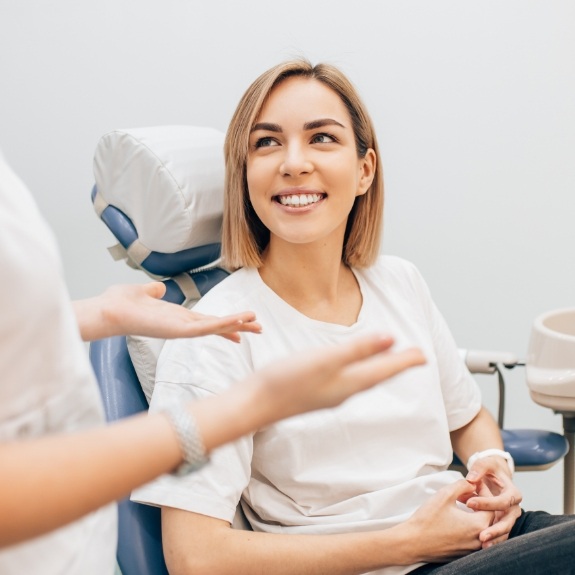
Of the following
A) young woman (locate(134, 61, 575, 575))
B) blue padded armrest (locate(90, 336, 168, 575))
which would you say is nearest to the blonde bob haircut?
young woman (locate(134, 61, 575, 575))

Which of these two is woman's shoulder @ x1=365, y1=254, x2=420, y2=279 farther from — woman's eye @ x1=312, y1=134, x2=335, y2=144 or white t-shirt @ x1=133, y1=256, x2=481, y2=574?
woman's eye @ x1=312, y1=134, x2=335, y2=144

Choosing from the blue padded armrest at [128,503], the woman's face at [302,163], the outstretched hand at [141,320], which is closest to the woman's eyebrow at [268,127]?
the woman's face at [302,163]

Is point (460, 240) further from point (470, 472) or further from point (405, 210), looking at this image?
point (470, 472)

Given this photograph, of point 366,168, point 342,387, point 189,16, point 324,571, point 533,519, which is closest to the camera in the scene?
point 342,387

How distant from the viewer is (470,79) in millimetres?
2059

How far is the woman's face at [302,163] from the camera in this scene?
4.46 feet

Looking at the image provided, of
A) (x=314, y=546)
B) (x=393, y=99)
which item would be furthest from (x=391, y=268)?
(x=393, y=99)

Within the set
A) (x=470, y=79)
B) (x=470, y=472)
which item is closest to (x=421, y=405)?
(x=470, y=472)

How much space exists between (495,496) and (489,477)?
64mm

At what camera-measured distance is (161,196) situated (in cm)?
145

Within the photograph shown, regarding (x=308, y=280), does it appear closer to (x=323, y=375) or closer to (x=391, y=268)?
(x=391, y=268)

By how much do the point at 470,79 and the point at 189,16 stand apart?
0.69 metres

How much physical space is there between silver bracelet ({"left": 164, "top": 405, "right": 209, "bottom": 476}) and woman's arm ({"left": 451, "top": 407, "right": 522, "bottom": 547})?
796 millimetres

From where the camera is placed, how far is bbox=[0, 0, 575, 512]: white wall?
79.1 inches
